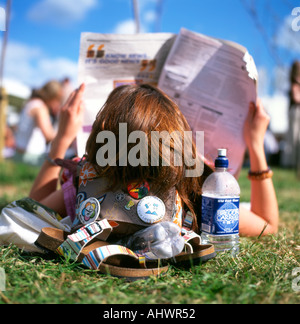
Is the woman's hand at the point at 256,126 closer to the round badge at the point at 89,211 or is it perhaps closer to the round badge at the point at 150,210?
the round badge at the point at 150,210

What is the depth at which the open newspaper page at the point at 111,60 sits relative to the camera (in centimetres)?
175

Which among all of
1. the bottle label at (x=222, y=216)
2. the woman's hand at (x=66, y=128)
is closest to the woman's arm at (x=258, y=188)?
the bottle label at (x=222, y=216)

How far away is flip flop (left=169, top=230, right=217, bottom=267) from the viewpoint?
1133 mm

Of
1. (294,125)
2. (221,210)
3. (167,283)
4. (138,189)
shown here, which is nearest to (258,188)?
(221,210)

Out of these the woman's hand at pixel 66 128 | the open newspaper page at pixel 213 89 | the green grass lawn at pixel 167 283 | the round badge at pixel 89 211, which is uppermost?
the open newspaper page at pixel 213 89

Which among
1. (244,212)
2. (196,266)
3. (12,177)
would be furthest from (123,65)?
(12,177)

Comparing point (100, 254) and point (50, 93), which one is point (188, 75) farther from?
point (50, 93)

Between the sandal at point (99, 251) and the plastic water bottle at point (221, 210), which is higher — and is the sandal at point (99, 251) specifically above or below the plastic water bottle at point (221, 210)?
below

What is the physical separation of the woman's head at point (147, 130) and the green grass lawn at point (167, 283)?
31 cm
